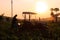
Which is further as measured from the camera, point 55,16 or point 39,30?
point 55,16

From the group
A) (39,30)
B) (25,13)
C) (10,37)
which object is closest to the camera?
(10,37)

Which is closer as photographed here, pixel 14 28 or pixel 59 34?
pixel 14 28

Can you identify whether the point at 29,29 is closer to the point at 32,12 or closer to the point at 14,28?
the point at 14,28

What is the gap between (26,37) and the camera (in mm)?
23688

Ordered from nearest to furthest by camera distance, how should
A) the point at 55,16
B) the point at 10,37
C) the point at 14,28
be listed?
the point at 10,37 → the point at 14,28 → the point at 55,16

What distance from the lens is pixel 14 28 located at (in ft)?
84.7

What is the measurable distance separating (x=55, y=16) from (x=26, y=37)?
1066 inches

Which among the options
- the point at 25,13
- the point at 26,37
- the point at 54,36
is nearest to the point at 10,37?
the point at 26,37

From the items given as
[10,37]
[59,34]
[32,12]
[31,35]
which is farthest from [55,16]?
[10,37]

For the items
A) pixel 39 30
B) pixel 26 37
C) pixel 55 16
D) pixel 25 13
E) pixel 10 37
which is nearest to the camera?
pixel 10 37

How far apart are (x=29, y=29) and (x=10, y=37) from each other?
6.07 m

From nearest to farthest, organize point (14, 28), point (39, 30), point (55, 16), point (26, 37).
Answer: point (26, 37)
point (14, 28)
point (39, 30)
point (55, 16)

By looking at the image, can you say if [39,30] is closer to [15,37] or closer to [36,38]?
[36,38]

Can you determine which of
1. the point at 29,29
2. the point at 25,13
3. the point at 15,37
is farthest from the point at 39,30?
the point at 25,13
